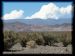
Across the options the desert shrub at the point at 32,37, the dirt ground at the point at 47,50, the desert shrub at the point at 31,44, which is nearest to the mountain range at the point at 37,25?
the desert shrub at the point at 32,37

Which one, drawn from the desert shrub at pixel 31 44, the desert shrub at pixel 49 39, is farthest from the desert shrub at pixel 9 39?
the desert shrub at pixel 49 39

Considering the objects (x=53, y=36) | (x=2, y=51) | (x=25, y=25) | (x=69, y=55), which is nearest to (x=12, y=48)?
(x=2, y=51)

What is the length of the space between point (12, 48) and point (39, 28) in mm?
573

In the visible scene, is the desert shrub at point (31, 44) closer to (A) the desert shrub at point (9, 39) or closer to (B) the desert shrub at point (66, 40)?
(A) the desert shrub at point (9, 39)

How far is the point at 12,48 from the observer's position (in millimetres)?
3834

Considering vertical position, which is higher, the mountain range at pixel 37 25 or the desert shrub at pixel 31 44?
the mountain range at pixel 37 25

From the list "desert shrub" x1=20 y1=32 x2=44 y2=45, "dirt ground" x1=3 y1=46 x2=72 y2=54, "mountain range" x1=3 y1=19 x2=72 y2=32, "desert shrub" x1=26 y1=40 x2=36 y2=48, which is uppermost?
"mountain range" x1=3 y1=19 x2=72 y2=32

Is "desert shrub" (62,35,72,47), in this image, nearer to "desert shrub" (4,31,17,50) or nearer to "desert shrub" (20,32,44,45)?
"desert shrub" (20,32,44,45)


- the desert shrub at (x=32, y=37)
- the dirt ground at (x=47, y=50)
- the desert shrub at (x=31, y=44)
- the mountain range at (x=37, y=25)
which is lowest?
the dirt ground at (x=47, y=50)

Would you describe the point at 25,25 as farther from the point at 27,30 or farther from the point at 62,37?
the point at 62,37

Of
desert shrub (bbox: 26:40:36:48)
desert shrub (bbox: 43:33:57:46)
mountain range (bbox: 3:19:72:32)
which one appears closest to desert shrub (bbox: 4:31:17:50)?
mountain range (bbox: 3:19:72:32)

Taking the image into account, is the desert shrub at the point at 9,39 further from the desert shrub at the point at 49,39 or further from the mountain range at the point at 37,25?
the desert shrub at the point at 49,39

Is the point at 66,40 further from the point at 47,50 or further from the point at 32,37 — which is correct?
the point at 32,37

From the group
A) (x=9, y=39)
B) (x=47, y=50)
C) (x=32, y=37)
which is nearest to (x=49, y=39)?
(x=47, y=50)
